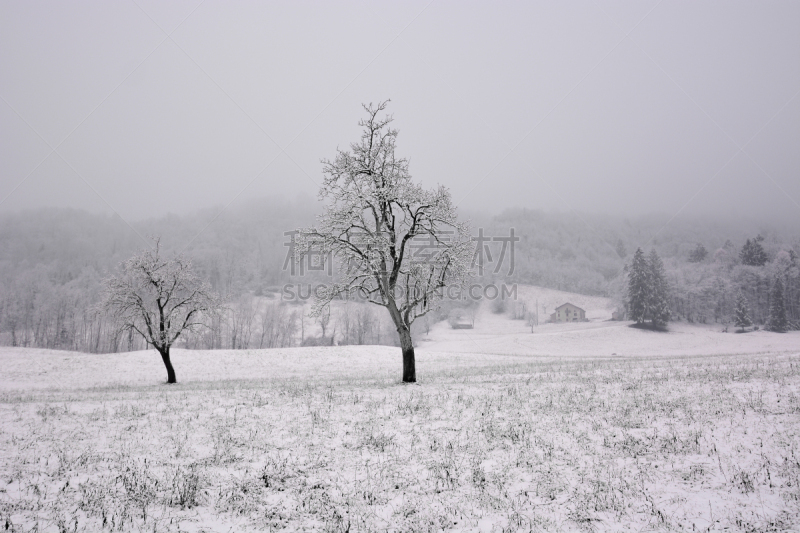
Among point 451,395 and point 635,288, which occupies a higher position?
point 635,288

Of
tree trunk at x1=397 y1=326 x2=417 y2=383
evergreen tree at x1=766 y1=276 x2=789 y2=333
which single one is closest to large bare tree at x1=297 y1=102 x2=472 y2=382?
tree trunk at x1=397 y1=326 x2=417 y2=383

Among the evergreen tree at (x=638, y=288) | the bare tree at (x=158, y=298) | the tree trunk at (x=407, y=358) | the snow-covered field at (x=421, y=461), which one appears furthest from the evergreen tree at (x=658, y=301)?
the bare tree at (x=158, y=298)

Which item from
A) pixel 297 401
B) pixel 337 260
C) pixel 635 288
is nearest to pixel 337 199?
pixel 337 260

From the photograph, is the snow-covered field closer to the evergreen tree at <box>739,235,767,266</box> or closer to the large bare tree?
the large bare tree

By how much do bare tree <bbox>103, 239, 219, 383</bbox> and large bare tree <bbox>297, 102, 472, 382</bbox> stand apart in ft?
56.7

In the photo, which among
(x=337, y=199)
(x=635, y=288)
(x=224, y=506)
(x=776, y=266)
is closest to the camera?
(x=224, y=506)

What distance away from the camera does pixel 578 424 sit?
1017 cm

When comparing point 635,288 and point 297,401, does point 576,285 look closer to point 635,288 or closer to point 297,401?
point 635,288

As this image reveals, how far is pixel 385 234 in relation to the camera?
2034cm

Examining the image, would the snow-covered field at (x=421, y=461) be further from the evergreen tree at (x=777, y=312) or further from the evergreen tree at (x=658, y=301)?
the evergreen tree at (x=777, y=312)

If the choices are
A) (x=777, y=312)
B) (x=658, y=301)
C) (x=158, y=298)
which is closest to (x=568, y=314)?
(x=658, y=301)

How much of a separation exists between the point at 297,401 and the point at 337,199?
33.7ft

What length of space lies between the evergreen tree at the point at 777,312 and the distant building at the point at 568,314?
51212 mm

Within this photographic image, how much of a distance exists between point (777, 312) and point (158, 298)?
11564 centimetres
